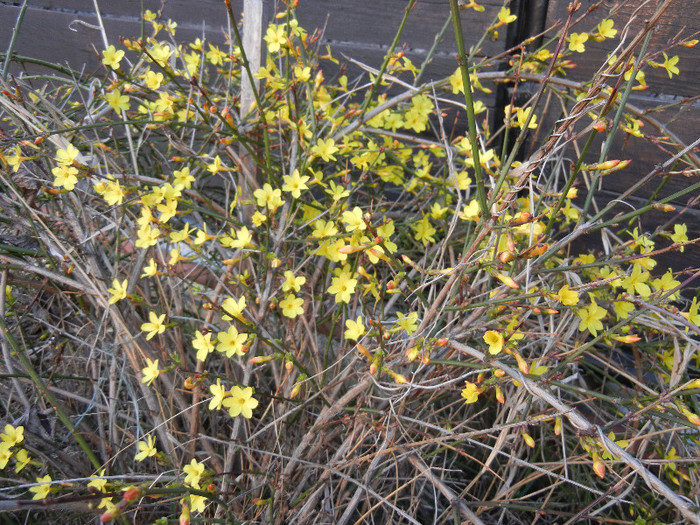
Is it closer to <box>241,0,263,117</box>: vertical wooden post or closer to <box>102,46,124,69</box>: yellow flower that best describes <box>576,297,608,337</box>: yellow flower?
<box>241,0,263,117</box>: vertical wooden post

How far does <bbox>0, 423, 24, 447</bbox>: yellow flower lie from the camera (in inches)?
62.6

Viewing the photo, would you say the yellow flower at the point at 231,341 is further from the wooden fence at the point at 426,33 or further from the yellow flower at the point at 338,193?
the wooden fence at the point at 426,33

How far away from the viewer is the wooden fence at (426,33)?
2.34 m

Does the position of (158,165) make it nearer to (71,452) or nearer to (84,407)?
(84,407)

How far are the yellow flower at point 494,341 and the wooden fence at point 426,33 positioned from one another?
1.02 m

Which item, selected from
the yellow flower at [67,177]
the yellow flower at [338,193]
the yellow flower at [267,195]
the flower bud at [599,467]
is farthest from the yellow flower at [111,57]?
the flower bud at [599,467]

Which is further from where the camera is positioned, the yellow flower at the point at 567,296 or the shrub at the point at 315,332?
the shrub at the point at 315,332

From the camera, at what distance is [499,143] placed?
9.37 feet

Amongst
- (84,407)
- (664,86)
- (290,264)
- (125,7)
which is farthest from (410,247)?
(125,7)

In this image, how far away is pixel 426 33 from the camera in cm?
284

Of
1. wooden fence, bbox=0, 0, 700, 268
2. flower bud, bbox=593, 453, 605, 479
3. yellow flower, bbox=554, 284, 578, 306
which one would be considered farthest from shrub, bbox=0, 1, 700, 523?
wooden fence, bbox=0, 0, 700, 268

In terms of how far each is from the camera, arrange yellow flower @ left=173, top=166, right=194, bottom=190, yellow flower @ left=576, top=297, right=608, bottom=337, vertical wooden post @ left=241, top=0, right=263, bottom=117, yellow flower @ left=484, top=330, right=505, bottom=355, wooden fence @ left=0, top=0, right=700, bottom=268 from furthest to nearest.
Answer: wooden fence @ left=0, top=0, right=700, bottom=268, vertical wooden post @ left=241, top=0, right=263, bottom=117, yellow flower @ left=173, top=166, right=194, bottom=190, yellow flower @ left=576, top=297, right=608, bottom=337, yellow flower @ left=484, top=330, right=505, bottom=355

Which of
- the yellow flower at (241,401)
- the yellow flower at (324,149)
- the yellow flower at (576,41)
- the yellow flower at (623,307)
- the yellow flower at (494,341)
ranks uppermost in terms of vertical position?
the yellow flower at (576,41)

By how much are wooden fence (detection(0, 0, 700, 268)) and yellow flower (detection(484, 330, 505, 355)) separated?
40.0 inches
